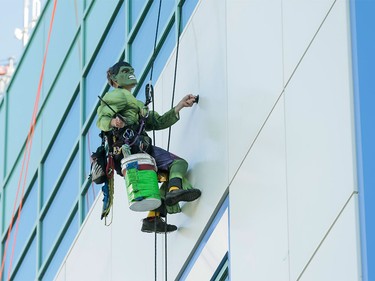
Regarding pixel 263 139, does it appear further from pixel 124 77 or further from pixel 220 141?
pixel 124 77

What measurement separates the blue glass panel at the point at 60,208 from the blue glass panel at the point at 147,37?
237 centimetres

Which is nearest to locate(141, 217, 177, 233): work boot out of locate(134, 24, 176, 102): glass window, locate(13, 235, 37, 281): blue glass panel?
locate(134, 24, 176, 102): glass window

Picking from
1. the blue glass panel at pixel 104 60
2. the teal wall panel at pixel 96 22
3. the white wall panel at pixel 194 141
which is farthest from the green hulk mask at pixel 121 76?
the teal wall panel at pixel 96 22

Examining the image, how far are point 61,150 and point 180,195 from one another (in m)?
6.12

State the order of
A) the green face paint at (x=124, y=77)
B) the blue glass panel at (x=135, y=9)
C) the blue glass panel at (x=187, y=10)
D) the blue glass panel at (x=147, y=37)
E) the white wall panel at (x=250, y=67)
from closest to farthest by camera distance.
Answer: the white wall panel at (x=250, y=67) < the green face paint at (x=124, y=77) < the blue glass panel at (x=187, y=10) < the blue glass panel at (x=147, y=37) < the blue glass panel at (x=135, y=9)

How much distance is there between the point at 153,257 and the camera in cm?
1759

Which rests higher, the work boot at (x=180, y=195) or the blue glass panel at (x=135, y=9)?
the blue glass panel at (x=135, y=9)

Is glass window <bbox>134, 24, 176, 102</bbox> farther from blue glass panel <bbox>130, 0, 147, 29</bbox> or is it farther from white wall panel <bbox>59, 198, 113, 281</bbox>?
white wall panel <bbox>59, 198, 113, 281</bbox>

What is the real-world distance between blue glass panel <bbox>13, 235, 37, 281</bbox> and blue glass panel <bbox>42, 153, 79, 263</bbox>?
0.44 meters

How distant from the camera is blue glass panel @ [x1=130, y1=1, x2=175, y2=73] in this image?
1862cm

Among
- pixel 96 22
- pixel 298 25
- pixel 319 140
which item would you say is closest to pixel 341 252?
pixel 319 140

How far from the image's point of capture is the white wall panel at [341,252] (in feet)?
42.9

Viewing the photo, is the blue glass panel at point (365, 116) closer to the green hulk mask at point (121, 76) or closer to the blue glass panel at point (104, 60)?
the green hulk mask at point (121, 76)

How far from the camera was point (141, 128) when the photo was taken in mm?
16422
